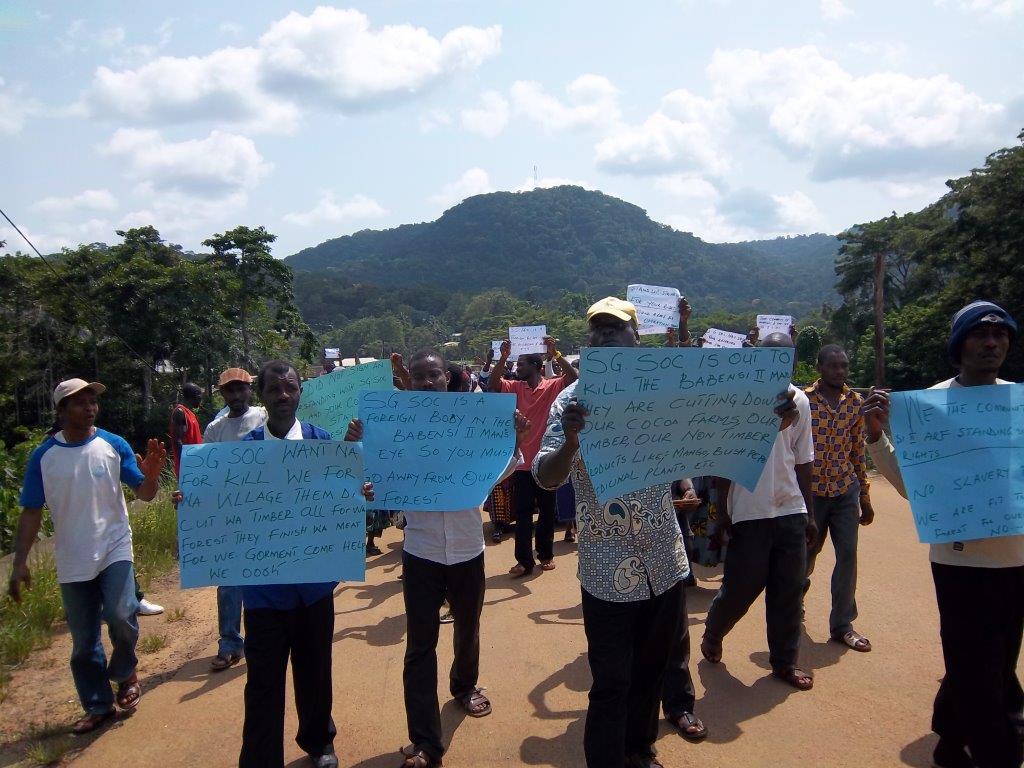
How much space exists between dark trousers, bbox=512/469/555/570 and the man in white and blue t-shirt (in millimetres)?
3246

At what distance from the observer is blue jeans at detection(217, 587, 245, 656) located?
4.89m

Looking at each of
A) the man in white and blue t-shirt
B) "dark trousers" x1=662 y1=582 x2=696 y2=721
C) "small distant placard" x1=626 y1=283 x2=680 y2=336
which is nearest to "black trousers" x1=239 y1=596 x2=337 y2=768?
the man in white and blue t-shirt

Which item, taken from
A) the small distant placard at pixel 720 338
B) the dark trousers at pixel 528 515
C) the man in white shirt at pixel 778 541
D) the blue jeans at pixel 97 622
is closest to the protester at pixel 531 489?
the dark trousers at pixel 528 515

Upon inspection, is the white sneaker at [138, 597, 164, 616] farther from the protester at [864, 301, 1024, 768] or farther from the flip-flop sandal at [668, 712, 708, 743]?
the protester at [864, 301, 1024, 768]

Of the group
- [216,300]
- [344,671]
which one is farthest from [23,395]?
[344,671]

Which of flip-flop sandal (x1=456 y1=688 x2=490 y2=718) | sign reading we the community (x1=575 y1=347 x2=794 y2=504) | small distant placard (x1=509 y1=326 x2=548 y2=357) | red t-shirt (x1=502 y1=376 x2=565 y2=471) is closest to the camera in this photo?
sign reading we the community (x1=575 y1=347 x2=794 y2=504)

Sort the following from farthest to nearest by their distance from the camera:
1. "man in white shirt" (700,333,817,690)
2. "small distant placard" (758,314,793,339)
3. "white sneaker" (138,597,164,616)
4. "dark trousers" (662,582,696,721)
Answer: "small distant placard" (758,314,793,339) < "white sneaker" (138,597,164,616) < "man in white shirt" (700,333,817,690) < "dark trousers" (662,582,696,721)

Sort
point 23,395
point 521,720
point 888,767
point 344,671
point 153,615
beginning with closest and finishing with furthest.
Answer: point 888,767
point 521,720
point 344,671
point 153,615
point 23,395

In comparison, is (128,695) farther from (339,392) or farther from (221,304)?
(221,304)

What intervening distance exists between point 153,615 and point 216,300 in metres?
22.9

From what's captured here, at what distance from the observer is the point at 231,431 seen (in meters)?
4.71

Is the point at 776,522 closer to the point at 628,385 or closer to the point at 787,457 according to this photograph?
the point at 787,457

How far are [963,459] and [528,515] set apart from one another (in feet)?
13.3

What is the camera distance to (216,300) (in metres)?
26.9
